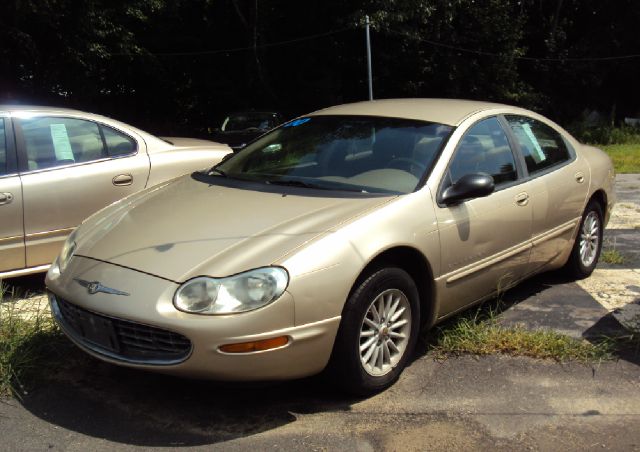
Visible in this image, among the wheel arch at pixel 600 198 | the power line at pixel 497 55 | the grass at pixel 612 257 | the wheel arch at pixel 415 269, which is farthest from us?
the power line at pixel 497 55

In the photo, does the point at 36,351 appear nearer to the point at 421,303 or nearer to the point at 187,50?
the point at 421,303

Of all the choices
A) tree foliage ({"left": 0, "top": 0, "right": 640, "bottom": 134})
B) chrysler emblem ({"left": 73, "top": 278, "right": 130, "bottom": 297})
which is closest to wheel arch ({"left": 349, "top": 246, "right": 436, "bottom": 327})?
chrysler emblem ({"left": 73, "top": 278, "right": 130, "bottom": 297})

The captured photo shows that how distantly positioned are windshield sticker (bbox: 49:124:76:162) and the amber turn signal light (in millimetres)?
2901

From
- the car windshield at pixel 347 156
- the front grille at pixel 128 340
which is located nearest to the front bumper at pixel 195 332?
the front grille at pixel 128 340

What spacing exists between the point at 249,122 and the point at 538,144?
797cm

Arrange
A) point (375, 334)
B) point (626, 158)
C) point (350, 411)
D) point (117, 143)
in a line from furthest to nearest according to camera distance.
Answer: point (626, 158), point (117, 143), point (375, 334), point (350, 411)

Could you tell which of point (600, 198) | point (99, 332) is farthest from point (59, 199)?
point (600, 198)

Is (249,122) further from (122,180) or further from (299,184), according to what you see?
(299,184)

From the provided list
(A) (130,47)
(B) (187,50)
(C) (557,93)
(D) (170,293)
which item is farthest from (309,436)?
(C) (557,93)

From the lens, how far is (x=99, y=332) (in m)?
3.11

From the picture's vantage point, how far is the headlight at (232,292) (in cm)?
290

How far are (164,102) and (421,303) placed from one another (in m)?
23.5

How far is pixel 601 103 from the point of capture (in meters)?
31.9

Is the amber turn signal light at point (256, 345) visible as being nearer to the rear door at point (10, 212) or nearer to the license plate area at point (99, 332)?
the license plate area at point (99, 332)
